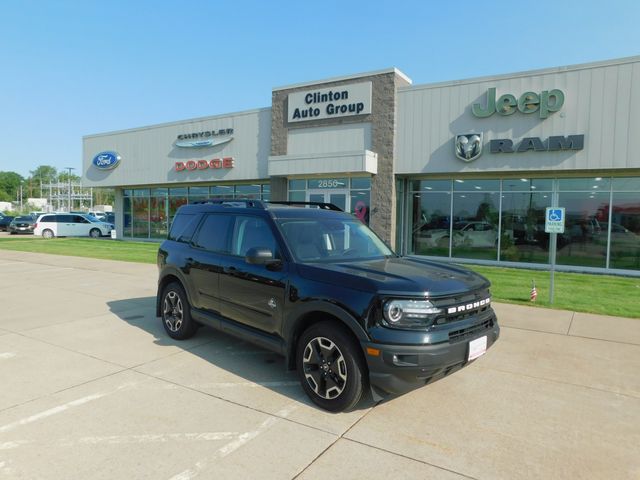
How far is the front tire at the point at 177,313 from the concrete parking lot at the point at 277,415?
149mm

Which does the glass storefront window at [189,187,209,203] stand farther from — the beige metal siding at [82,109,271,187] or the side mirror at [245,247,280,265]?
the side mirror at [245,247,280,265]

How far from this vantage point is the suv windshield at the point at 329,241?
4.59m

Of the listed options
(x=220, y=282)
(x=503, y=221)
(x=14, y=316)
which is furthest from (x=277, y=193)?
(x=220, y=282)

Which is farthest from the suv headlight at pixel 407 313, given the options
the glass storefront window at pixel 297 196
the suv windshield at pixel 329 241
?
the glass storefront window at pixel 297 196

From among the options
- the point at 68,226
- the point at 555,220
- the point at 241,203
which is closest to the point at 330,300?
the point at 241,203

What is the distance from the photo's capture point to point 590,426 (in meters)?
3.73

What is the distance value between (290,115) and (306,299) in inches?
622

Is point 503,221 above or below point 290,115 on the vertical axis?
below

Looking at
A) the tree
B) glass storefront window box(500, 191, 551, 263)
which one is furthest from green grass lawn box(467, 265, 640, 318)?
the tree

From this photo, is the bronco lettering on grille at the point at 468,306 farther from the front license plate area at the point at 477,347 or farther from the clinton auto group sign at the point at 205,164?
the clinton auto group sign at the point at 205,164

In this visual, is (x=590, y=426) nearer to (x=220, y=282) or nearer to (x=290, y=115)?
(x=220, y=282)

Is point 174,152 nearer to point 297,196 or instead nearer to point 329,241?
point 297,196

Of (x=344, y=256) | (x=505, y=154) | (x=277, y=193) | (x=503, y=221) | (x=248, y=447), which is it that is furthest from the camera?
(x=277, y=193)

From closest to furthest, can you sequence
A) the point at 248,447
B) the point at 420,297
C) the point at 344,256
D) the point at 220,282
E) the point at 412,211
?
the point at 248,447 < the point at 420,297 < the point at 344,256 < the point at 220,282 < the point at 412,211
